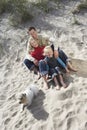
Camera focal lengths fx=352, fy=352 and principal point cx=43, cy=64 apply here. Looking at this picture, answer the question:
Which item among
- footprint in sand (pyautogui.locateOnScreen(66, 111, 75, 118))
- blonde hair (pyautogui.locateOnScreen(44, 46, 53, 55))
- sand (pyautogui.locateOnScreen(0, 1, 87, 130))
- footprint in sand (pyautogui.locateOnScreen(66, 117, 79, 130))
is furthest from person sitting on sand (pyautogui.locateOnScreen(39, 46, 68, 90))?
footprint in sand (pyautogui.locateOnScreen(66, 117, 79, 130))

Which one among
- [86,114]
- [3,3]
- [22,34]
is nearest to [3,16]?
[3,3]

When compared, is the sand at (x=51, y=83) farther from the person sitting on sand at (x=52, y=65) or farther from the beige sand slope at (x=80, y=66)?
the person sitting on sand at (x=52, y=65)

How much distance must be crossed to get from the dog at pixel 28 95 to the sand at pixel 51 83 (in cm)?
11

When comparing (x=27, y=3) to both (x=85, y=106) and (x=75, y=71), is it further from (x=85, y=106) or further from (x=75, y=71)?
(x=85, y=106)

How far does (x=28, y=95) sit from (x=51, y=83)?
0.61 m

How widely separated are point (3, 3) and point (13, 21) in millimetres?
795

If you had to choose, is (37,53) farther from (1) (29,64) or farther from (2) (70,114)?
(2) (70,114)

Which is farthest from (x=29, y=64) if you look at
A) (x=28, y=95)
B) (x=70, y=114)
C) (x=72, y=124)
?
(x=72, y=124)

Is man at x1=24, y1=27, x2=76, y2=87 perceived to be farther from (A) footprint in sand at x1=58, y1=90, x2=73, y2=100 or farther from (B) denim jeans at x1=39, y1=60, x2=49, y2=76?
(A) footprint in sand at x1=58, y1=90, x2=73, y2=100

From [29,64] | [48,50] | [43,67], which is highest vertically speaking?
[48,50]

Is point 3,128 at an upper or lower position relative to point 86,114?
lower

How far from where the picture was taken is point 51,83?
699 cm

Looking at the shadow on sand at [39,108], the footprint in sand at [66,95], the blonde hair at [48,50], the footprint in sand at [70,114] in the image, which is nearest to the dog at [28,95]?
the shadow on sand at [39,108]

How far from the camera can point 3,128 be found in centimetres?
646
